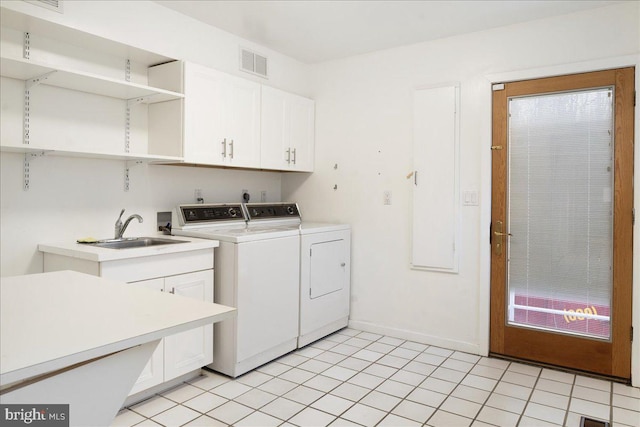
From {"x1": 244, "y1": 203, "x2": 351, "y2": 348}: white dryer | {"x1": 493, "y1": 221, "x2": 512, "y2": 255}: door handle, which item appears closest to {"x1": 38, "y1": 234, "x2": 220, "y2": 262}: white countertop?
{"x1": 244, "y1": 203, "x2": 351, "y2": 348}: white dryer

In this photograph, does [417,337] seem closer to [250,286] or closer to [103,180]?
[250,286]

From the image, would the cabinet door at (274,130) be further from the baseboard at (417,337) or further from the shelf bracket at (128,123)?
the baseboard at (417,337)

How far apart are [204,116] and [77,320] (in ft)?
7.56

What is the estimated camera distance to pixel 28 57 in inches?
97.7

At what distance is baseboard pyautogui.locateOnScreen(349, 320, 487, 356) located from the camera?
11.5 feet

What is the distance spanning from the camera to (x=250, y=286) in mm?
3012

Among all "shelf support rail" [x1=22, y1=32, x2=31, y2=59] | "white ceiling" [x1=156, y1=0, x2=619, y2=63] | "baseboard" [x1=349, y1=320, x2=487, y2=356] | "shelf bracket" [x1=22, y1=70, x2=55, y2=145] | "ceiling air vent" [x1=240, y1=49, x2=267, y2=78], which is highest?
"white ceiling" [x1=156, y1=0, x2=619, y2=63]

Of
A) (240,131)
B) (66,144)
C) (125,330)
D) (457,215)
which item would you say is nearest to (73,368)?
(125,330)

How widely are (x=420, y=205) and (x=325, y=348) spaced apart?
4.85 feet

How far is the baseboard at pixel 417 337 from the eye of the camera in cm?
352

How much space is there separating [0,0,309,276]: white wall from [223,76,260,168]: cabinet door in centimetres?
25

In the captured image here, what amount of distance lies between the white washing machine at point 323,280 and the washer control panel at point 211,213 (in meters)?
0.59

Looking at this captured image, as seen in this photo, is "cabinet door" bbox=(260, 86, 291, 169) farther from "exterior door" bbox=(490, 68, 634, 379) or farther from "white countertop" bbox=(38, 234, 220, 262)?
"exterior door" bbox=(490, 68, 634, 379)

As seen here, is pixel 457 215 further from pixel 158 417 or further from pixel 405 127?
pixel 158 417
